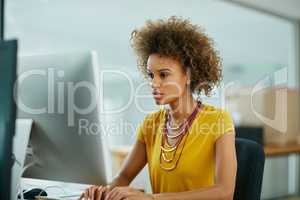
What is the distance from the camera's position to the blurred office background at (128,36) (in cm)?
189

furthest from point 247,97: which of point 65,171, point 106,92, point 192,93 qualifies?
point 65,171

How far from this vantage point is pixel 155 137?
1.32m

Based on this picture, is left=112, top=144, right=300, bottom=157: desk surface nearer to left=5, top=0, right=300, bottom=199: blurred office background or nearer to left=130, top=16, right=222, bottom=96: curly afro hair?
left=5, top=0, right=300, bottom=199: blurred office background

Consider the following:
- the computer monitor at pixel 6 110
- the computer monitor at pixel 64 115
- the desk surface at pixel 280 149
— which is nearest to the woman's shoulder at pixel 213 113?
the computer monitor at pixel 64 115

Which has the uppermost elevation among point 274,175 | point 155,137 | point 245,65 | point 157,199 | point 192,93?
point 245,65

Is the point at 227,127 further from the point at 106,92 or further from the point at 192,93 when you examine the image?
the point at 106,92

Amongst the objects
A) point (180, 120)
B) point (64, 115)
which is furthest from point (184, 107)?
point (64, 115)

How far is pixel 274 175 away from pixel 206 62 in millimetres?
2223

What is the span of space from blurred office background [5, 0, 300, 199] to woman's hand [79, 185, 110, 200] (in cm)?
53

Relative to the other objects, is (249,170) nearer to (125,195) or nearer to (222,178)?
(222,178)

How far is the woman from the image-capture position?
117cm

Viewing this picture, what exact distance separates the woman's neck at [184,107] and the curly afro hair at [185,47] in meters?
0.04

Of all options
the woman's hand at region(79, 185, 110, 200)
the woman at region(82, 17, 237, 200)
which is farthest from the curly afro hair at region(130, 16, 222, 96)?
the woman's hand at region(79, 185, 110, 200)

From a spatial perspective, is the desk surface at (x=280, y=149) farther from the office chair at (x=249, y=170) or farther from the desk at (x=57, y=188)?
the desk at (x=57, y=188)
